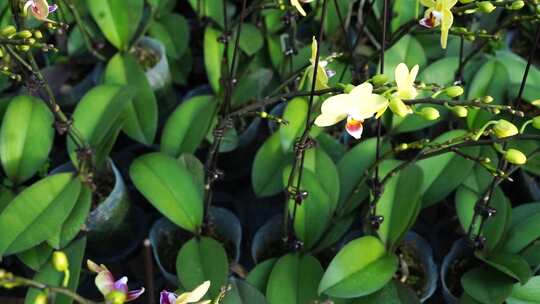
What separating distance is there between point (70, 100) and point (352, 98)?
0.85 metres

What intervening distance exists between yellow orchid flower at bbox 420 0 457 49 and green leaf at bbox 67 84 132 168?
1.77 ft

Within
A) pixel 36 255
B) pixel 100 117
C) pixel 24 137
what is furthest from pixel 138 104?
pixel 36 255

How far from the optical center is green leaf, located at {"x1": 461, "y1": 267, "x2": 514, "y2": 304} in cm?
93

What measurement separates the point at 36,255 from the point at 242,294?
0.35 metres

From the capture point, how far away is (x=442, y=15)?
2.80 feet

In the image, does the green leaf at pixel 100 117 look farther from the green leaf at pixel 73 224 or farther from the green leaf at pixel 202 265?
the green leaf at pixel 202 265

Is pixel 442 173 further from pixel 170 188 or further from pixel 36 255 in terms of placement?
pixel 36 255

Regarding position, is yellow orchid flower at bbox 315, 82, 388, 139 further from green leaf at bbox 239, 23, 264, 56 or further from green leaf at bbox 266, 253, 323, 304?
green leaf at bbox 239, 23, 264, 56

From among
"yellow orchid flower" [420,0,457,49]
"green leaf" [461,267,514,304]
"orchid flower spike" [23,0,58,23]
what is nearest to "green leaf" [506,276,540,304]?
"green leaf" [461,267,514,304]

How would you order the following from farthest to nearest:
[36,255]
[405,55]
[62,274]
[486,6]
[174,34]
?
[174,34], [405,55], [36,255], [62,274], [486,6]

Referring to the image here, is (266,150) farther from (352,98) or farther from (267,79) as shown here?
(352,98)

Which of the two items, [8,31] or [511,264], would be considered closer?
[8,31]

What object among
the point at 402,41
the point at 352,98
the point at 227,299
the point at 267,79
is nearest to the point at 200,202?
the point at 227,299

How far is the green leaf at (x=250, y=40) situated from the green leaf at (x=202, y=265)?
46 cm
